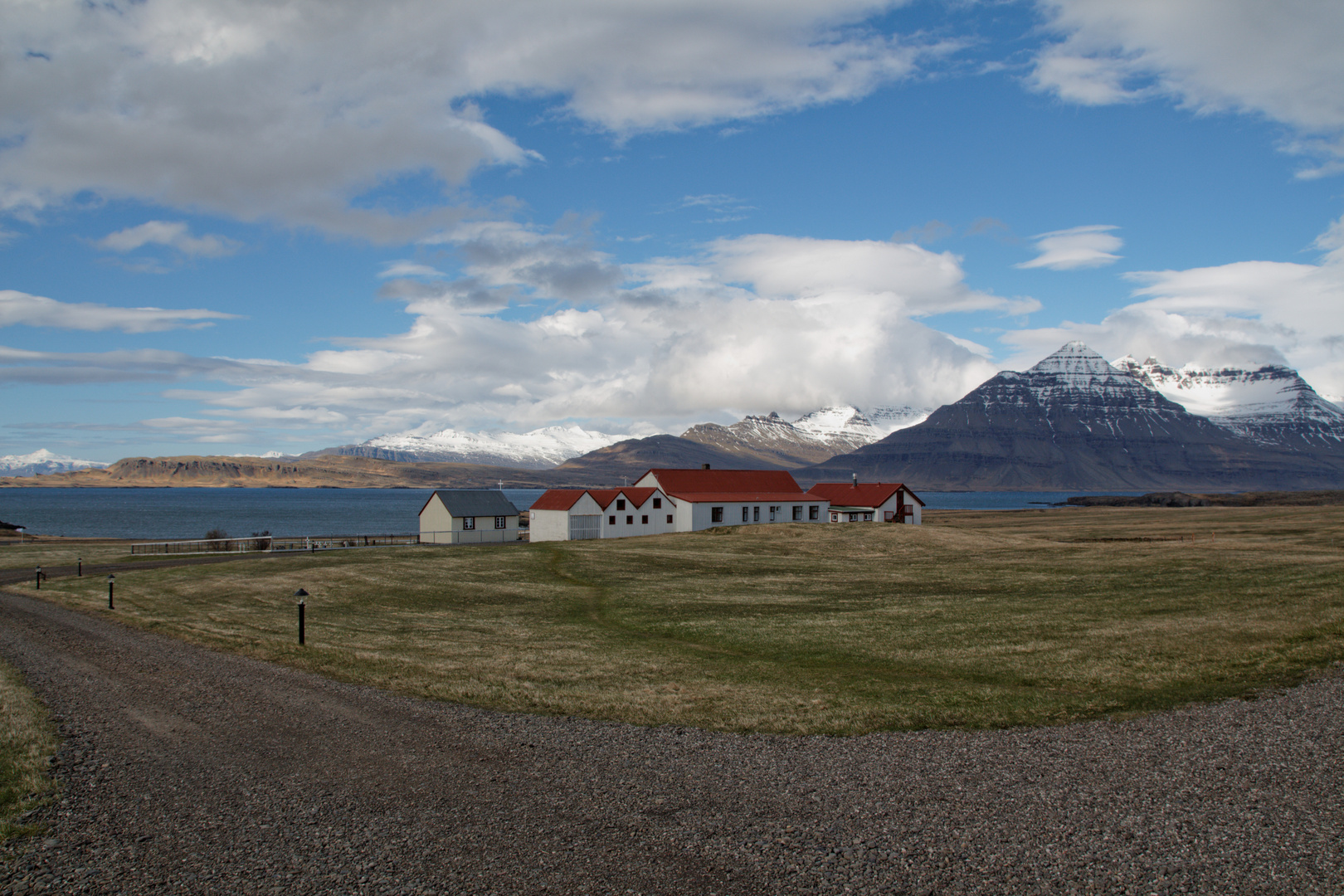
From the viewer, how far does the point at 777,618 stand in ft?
93.6

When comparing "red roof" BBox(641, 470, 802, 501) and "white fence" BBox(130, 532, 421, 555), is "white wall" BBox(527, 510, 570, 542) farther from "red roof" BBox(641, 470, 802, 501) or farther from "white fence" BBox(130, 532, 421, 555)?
"white fence" BBox(130, 532, 421, 555)

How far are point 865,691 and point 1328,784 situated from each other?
298 inches

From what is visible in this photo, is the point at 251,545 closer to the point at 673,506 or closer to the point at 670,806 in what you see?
the point at 673,506

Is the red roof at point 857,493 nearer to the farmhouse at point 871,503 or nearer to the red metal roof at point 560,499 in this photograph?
the farmhouse at point 871,503

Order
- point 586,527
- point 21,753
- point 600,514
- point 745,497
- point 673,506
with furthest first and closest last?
point 745,497 → point 673,506 → point 600,514 → point 586,527 → point 21,753

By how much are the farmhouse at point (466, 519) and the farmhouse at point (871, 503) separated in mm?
36363

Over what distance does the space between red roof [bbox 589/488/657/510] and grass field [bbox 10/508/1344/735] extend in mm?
26907

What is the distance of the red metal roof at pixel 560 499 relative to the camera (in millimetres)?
79250

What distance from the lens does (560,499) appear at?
80.9 m

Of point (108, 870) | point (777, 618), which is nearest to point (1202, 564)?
point (777, 618)

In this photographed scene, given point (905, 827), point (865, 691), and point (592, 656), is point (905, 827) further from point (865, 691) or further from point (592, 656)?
point (592, 656)

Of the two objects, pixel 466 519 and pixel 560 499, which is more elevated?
pixel 560 499

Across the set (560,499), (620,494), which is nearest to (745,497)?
(620,494)

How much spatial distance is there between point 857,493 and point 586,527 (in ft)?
120
